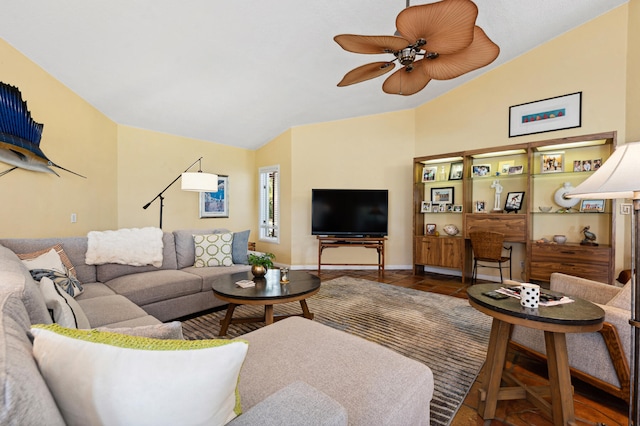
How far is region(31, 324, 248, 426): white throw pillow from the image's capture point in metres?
0.58

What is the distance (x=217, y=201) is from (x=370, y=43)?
178 inches

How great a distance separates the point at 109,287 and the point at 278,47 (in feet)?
9.50

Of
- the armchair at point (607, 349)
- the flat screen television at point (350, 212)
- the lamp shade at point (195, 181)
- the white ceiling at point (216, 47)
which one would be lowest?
the armchair at point (607, 349)

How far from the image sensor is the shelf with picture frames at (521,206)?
3.62 metres

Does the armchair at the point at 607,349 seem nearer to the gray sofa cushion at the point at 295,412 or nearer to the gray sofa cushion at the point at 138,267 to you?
the gray sofa cushion at the point at 295,412

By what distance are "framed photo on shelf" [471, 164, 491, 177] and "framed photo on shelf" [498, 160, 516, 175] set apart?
5.8 inches

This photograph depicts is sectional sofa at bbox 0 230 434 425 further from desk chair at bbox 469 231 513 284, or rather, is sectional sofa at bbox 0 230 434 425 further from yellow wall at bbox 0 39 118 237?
desk chair at bbox 469 231 513 284

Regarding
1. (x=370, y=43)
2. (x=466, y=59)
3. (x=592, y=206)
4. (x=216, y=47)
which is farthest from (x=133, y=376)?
(x=592, y=206)

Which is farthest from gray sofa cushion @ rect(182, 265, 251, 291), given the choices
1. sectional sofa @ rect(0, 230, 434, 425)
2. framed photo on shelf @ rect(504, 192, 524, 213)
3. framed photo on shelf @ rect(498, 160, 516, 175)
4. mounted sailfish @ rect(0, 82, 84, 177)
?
framed photo on shelf @ rect(498, 160, 516, 175)

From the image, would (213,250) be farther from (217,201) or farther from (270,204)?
(270,204)

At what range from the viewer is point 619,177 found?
1.18 metres

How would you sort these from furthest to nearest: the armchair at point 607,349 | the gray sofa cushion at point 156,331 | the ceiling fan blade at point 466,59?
1. the ceiling fan blade at point 466,59
2. the armchair at point 607,349
3. the gray sofa cushion at point 156,331

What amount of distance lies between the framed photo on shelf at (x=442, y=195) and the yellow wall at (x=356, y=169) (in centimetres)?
44

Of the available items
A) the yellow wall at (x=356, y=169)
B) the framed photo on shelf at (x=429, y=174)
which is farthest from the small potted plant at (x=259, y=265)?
the framed photo on shelf at (x=429, y=174)
